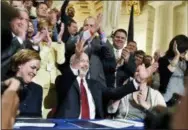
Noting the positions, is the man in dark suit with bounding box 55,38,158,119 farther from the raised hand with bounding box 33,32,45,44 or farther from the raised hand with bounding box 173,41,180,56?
the raised hand with bounding box 173,41,180,56

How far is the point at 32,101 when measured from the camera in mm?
2180

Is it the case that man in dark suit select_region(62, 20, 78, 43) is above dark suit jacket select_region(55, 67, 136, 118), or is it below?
above

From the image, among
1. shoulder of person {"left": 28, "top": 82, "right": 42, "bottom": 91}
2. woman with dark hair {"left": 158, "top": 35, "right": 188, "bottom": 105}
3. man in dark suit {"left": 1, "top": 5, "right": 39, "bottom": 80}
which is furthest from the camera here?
woman with dark hair {"left": 158, "top": 35, "right": 188, "bottom": 105}

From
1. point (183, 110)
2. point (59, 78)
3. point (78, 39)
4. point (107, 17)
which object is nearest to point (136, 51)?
point (107, 17)

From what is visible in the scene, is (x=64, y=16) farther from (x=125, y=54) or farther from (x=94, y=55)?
(x=125, y=54)

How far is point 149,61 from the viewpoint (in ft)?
9.14

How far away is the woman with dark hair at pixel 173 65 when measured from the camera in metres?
2.67

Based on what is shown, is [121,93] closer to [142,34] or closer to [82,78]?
[82,78]

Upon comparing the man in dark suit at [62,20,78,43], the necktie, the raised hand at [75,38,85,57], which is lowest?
the necktie

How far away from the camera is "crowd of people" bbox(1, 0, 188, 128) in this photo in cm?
219

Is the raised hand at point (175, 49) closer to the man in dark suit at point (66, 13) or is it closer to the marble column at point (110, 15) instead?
the marble column at point (110, 15)

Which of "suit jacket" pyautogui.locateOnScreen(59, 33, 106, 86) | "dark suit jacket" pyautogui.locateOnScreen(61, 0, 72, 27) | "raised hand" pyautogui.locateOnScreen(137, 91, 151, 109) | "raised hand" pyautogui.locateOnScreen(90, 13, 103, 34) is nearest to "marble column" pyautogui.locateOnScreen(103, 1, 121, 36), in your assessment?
"raised hand" pyautogui.locateOnScreen(90, 13, 103, 34)

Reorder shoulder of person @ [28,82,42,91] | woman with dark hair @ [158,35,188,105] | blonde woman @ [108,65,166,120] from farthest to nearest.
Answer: woman with dark hair @ [158,35,188,105], blonde woman @ [108,65,166,120], shoulder of person @ [28,82,42,91]

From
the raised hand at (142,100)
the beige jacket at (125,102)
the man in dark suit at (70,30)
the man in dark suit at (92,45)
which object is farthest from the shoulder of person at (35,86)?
the raised hand at (142,100)
